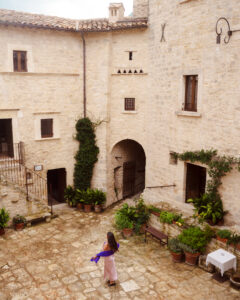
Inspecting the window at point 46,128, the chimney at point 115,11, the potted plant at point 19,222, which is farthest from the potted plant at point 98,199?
the chimney at point 115,11

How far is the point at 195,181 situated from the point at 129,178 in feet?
17.5

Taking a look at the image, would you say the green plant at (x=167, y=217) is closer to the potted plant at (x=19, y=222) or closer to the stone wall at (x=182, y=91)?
the stone wall at (x=182, y=91)

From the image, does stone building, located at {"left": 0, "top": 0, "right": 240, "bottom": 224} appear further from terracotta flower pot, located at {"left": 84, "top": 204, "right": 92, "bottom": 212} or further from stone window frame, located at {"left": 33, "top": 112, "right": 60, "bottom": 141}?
terracotta flower pot, located at {"left": 84, "top": 204, "right": 92, "bottom": 212}

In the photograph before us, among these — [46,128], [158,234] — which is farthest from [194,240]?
[46,128]

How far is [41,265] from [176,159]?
6.82m

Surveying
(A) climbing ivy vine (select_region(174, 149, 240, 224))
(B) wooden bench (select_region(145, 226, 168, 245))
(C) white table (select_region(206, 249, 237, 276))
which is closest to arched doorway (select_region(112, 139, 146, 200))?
(B) wooden bench (select_region(145, 226, 168, 245))

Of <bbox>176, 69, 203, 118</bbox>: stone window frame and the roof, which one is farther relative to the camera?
the roof

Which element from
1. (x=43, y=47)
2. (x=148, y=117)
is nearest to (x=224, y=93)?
(x=148, y=117)

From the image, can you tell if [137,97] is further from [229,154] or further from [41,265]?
[41,265]

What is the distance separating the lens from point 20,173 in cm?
1420

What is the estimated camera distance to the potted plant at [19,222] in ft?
42.0

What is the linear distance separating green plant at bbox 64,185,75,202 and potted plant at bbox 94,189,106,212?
51.2 inches

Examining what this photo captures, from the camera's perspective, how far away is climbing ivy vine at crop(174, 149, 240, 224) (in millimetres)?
10789

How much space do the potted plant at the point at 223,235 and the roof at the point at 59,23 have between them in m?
9.40
